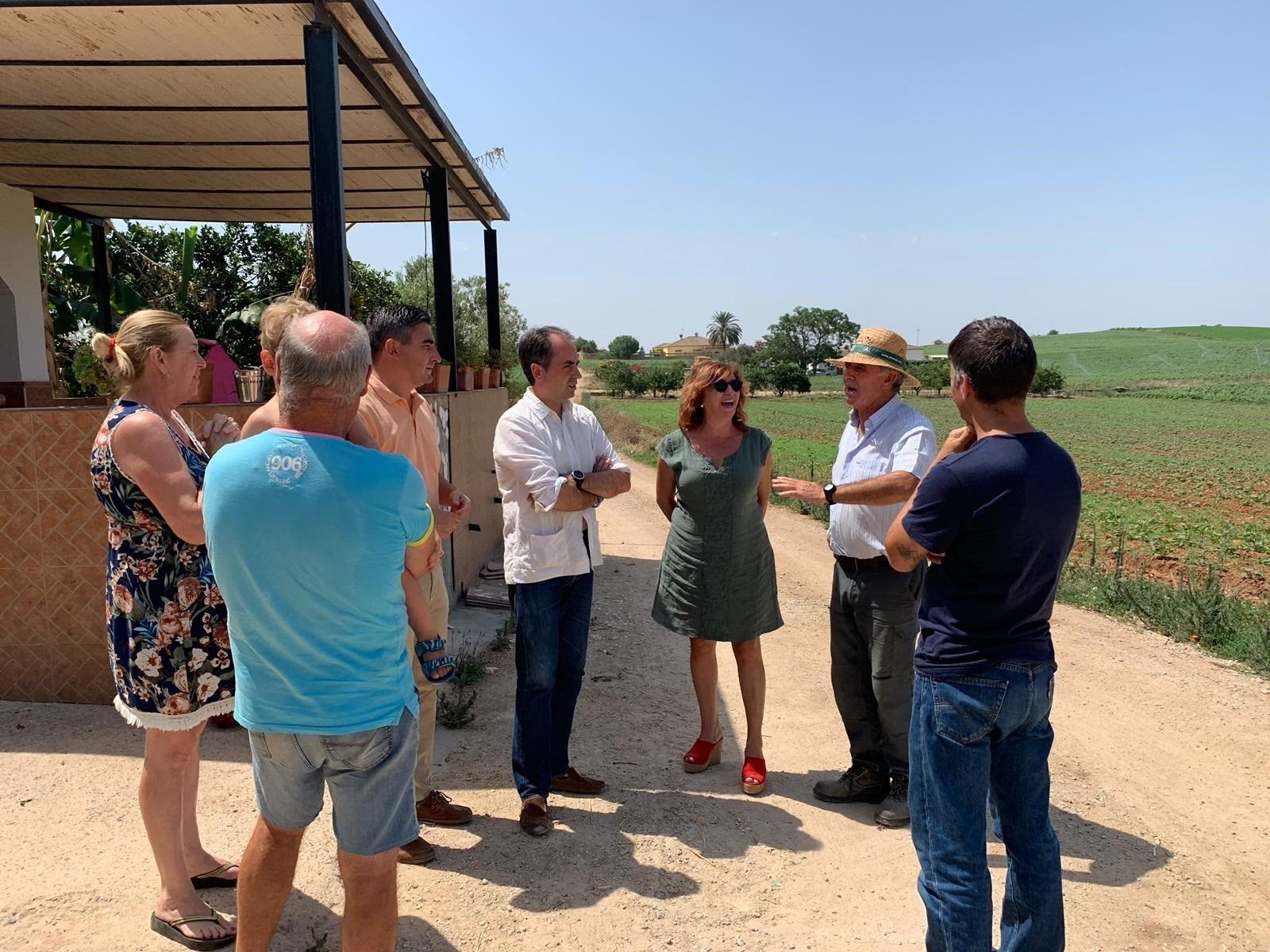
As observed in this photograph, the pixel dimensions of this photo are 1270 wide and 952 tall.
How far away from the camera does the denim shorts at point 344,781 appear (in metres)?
2.11

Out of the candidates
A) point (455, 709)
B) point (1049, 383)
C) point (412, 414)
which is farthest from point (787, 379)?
point (412, 414)

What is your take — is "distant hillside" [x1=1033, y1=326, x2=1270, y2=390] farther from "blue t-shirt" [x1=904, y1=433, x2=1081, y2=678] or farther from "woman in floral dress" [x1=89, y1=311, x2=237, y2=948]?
"woman in floral dress" [x1=89, y1=311, x2=237, y2=948]

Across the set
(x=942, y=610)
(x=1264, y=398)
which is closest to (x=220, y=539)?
(x=942, y=610)

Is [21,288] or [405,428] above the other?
[21,288]

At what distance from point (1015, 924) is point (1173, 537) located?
13.0 m

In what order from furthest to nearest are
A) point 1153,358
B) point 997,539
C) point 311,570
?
point 1153,358, point 997,539, point 311,570

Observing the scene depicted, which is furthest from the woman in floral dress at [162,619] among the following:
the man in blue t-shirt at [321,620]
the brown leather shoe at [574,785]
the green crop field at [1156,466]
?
the green crop field at [1156,466]

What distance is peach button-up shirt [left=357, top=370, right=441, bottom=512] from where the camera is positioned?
3.19 m

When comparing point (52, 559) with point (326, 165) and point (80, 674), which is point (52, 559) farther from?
point (326, 165)

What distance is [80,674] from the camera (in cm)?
486

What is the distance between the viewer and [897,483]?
3672 mm

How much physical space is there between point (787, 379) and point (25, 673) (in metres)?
74.9

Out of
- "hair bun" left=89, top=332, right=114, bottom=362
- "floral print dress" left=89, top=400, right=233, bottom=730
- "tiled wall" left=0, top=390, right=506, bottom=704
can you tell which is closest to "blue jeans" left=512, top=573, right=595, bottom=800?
"floral print dress" left=89, top=400, right=233, bottom=730

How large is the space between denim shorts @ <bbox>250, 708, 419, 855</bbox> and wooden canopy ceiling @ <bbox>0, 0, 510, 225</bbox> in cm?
373
